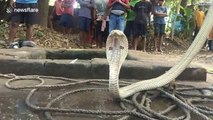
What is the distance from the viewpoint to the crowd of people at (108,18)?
8.70m

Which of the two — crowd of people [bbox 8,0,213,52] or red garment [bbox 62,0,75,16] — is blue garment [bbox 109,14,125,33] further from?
red garment [bbox 62,0,75,16]

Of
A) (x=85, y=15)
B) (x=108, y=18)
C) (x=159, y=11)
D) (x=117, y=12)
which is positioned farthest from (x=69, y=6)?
(x=159, y=11)

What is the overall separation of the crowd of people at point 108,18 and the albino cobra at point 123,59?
4.04m

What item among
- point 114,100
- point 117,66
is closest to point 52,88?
point 114,100

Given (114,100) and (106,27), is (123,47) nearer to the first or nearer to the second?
(114,100)

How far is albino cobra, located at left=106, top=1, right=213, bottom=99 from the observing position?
3498 mm

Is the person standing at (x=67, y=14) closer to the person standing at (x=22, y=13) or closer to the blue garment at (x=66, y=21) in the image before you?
the blue garment at (x=66, y=21)

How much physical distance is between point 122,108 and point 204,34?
45.3 inches

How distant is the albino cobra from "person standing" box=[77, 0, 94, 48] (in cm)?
504

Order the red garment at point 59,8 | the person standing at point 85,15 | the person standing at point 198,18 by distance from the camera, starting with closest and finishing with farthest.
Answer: the person standing at point 85,15, the red garment at point 59,8, the person standing at point 198,18

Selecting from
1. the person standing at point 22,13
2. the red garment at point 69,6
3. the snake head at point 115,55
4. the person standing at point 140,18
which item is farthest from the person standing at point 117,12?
the snake head at point 115,55

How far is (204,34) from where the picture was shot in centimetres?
406

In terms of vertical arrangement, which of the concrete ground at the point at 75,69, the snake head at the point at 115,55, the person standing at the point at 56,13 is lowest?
the concrete ground at the point at 75,69

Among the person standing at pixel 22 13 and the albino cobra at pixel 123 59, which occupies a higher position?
the person standing at pixel 22 13
